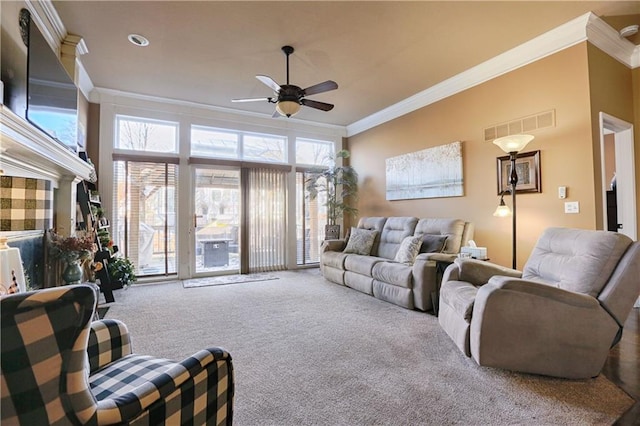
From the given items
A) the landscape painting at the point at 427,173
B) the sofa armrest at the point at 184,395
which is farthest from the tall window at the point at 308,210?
the sofa armrest at the point at 184,395

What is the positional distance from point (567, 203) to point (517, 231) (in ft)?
1.92

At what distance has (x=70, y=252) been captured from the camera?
284 centimetres

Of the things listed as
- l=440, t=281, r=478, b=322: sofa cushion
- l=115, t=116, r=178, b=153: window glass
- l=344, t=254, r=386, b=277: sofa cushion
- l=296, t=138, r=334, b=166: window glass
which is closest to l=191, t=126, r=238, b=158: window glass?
l=115, t=116, r=178, b=153: window glass

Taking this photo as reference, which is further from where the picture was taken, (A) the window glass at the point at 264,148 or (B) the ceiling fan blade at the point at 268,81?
(A) the window glass at the point at 264,148

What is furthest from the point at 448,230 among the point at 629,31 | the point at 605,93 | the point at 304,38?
the point at 304,38

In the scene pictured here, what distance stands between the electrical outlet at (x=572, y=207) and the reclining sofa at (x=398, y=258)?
967 millimetres

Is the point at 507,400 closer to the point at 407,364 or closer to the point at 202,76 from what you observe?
the point at 407,364

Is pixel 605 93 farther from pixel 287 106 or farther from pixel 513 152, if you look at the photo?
pixel 287 106

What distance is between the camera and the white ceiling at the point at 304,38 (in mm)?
2842

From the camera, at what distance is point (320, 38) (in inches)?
130

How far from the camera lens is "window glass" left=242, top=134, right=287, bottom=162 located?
19.2 ft

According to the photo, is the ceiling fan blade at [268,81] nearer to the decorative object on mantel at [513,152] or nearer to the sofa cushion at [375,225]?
the decorative object on mantel at [513,152]

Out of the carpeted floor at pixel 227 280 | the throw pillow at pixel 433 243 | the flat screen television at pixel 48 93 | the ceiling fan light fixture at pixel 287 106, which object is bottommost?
the carpeted floor at pixel 227 280

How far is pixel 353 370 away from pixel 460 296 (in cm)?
98
